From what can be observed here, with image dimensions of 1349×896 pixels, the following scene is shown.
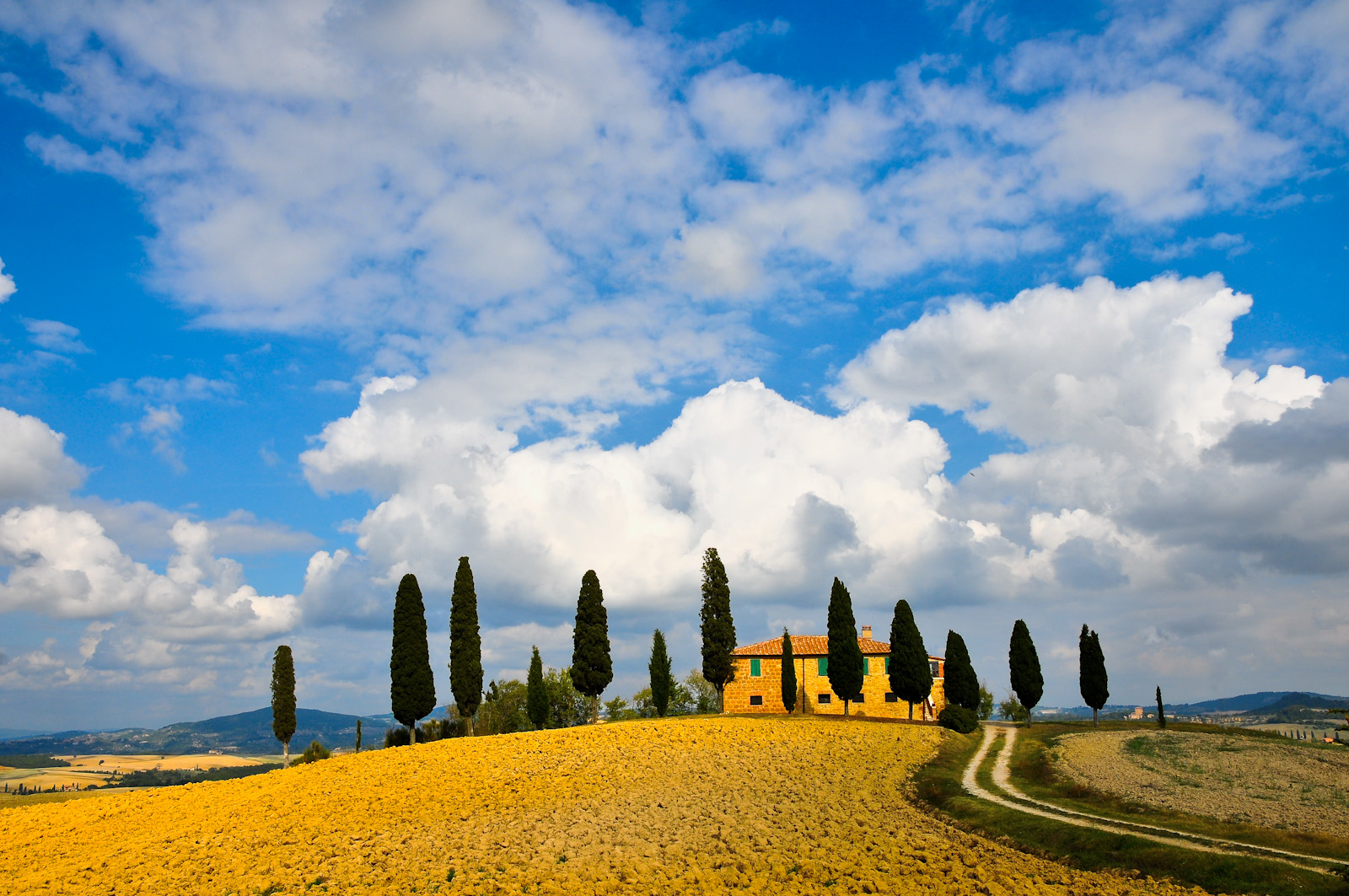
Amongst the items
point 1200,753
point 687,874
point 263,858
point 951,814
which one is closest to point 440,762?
point 263,858

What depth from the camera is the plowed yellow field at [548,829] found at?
70.4 ft

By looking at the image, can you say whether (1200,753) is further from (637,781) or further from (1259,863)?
(637,781)

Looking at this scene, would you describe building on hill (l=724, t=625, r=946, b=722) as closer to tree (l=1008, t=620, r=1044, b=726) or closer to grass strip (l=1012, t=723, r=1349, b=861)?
tree (l=1008, t=620, r=1044, b=726)

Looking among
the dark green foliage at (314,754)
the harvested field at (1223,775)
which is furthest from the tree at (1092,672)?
the dark green foliage at (314,754)

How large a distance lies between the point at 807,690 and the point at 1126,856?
1845 inches

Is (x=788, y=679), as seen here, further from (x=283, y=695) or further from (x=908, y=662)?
(x=283, y=695)

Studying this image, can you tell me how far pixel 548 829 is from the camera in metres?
26.4

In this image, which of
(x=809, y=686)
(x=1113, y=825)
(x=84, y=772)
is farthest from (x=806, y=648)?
(x=84, y=772)

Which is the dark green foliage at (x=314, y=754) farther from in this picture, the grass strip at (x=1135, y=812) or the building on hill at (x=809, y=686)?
the grass strip at (x=1135, y=812)

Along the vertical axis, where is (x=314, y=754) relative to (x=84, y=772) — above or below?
above

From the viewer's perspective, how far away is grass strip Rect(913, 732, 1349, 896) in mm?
17844

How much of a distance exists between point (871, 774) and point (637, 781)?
10101 millimetres

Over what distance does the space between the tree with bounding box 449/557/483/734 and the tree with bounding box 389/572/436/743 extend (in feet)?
8.91

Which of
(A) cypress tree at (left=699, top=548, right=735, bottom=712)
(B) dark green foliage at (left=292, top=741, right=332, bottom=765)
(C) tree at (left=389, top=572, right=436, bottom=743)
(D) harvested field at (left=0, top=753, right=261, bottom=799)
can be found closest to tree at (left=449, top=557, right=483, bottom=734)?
(C) tree at (left=389, top=572, right=436, bottom=743)
